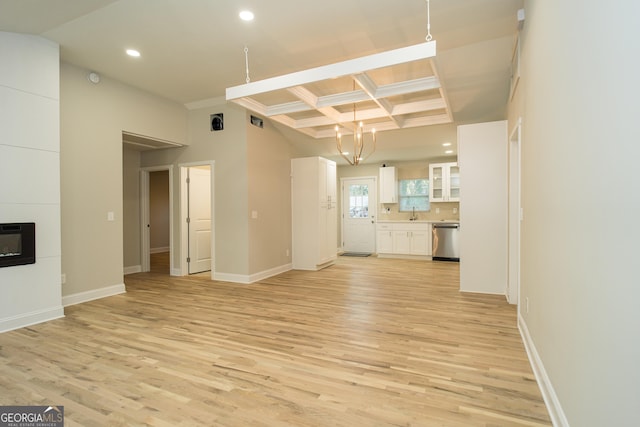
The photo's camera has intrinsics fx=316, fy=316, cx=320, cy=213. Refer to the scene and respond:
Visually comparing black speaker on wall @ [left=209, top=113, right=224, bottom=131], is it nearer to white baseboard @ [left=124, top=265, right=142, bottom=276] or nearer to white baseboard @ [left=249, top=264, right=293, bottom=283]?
white baseboard @ [left=249, top=264, right=293, bottom=283]

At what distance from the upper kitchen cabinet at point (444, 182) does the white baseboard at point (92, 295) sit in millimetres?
6978

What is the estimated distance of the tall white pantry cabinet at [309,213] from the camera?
643 cm

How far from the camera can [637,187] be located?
978mm

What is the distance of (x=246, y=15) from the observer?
3016 mm

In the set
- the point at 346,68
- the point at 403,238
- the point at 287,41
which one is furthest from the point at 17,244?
the point at 403,238

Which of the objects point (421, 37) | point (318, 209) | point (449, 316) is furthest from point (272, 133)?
point (449, 316)

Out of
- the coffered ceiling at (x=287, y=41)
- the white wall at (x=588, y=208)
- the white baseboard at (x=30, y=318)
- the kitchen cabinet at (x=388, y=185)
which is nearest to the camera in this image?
the white wall at (x=588, y=208)

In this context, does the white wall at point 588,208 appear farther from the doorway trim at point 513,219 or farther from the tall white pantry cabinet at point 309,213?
the tall white pantry cabinet at point 309,213

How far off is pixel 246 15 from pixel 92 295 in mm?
4112

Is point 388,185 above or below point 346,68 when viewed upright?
below

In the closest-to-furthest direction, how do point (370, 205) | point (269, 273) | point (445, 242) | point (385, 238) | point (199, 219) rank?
point (269, 273) → point (199, 219) → point (445, 242) → point (385, 238) → point (370, 205)

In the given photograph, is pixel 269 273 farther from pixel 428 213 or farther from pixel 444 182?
pixel 444 182

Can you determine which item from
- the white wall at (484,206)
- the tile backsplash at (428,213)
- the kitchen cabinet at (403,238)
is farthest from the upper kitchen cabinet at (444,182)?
the white wall at (484,206)
